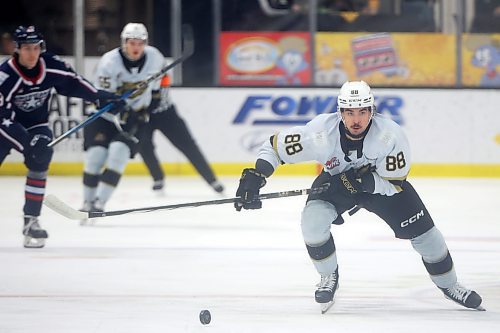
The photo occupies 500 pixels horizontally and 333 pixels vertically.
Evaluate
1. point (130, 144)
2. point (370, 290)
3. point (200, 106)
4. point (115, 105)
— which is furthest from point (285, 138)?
point (200, 106)

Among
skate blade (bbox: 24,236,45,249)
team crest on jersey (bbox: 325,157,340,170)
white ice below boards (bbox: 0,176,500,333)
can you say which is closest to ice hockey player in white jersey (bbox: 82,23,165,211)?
white ice below boards (bbox: 0,176,500,333)

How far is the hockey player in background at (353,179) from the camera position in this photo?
4.84 metres

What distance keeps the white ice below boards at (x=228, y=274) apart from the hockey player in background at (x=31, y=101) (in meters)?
0.32

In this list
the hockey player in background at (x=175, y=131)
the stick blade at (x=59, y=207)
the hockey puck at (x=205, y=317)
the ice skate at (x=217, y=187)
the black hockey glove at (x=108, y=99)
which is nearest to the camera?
the hockey puck at (x=205, y=317)

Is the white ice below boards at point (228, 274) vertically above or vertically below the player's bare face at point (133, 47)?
below

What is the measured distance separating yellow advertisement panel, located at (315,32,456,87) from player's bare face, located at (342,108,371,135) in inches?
235

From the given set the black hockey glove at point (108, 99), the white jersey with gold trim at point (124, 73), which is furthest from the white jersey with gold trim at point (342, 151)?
the white jersey with gold trim at point (124, 73)

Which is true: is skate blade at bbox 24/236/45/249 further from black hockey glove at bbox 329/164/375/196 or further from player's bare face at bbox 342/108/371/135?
player's bare face at bbox 342/108/371/135

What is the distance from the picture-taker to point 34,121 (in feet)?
21.6

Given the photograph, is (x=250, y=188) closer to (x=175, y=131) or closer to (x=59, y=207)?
(x=59, y=207)

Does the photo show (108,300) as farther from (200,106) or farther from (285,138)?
(200,106)

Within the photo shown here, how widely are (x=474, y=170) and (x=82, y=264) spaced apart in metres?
5.06

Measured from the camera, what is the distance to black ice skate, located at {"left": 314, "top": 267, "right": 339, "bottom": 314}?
4930 mm

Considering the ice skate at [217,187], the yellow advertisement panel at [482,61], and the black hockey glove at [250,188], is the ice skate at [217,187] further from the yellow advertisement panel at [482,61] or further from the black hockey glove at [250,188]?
the black hockey glove at [250,188]
